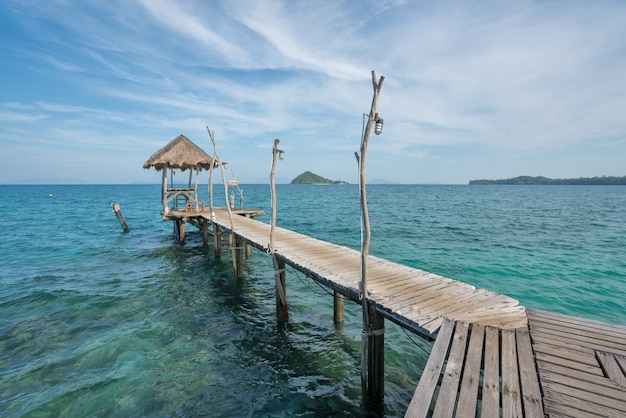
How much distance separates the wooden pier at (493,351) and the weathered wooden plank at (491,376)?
11 mm

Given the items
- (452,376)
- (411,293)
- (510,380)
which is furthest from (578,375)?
(411,293)

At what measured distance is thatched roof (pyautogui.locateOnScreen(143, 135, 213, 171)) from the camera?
1819 centimetres

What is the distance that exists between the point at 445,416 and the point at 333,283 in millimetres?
A: 3807

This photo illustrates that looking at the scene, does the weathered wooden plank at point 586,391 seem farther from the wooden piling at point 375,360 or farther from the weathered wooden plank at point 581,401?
the wooden piling at point 375,360

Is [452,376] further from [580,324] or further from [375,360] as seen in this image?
[580,324]

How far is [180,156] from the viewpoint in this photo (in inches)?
738

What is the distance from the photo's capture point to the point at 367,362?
5.63 m

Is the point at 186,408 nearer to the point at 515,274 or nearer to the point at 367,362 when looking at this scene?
the point at 367,362

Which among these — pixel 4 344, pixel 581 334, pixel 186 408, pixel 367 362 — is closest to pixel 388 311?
pixel 367 362

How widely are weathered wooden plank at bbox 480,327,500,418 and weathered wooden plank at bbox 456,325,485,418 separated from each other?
8 centimetres

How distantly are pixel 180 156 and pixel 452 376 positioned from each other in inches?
740

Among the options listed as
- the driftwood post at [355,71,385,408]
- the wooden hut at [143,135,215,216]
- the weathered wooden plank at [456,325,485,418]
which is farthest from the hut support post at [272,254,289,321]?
the wooden hut at [143,135,215,216]

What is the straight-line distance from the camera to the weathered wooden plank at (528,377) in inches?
119

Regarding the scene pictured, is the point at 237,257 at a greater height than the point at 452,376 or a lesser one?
lesser
